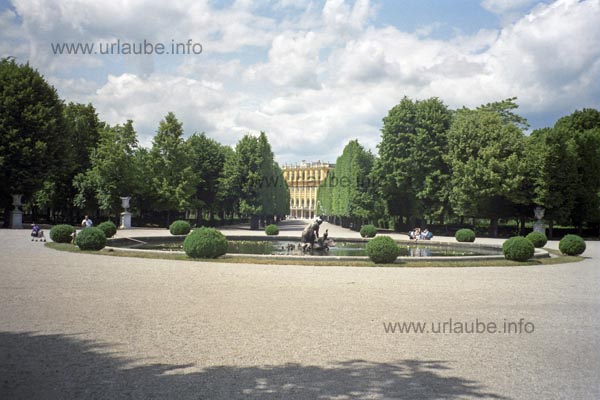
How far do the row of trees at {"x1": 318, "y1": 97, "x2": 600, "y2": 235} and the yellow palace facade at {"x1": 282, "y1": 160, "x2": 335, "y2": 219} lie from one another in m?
107

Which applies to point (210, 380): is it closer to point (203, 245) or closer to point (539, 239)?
point (203, 245)

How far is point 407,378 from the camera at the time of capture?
5703 mm

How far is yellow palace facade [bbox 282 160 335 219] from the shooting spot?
Result: 521 ft

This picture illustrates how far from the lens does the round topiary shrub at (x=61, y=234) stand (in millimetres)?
24312

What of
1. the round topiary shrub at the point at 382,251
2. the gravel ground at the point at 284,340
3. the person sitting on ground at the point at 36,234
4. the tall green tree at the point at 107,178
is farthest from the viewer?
the tall green tree at the point at 107,178

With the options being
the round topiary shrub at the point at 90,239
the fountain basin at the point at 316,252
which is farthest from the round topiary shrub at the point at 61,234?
the round topiary shrub at the point at 90,239

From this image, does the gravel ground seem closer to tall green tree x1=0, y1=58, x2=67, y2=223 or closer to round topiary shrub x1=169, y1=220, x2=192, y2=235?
round topiary shrub x1=169, y1=220, x2=192, y2=235

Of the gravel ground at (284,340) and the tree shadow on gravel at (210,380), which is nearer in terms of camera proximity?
the tree shadow on gravel at (210,380)

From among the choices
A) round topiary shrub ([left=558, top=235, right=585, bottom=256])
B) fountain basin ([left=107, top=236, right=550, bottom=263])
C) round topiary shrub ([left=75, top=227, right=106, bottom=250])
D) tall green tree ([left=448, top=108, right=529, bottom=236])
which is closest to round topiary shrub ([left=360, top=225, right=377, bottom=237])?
fountain basin ([left=107, top=236, right=550, bottom=263])

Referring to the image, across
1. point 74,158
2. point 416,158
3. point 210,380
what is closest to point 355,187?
point 416,158

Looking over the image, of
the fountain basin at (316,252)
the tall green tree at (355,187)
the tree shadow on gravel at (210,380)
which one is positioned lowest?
the tree shadow on gravel at (210,380)

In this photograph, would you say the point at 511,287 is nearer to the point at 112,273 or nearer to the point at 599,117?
the point at 112,273

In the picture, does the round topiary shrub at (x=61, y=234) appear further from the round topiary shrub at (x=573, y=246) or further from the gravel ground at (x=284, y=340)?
the round topiary shrub at (x=573, y=246)

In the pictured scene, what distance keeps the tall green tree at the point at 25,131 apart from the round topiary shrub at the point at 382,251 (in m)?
32.5
